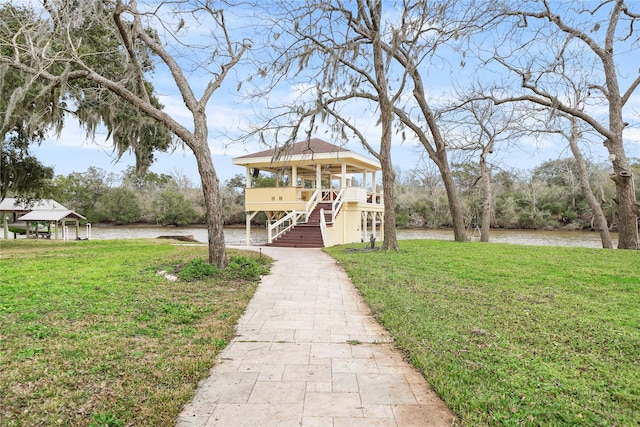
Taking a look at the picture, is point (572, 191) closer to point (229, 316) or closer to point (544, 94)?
point (544, 94)

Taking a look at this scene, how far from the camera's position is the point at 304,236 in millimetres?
16453

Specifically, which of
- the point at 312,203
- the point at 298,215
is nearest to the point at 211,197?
the point at 298,215

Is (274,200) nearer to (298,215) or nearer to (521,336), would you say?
(298,215)

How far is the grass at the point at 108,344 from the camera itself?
2584mm

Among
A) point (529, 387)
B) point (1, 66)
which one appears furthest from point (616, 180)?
point (1, 66)

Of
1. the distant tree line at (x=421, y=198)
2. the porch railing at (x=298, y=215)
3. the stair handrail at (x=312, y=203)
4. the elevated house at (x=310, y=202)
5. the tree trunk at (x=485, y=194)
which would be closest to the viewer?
the tree trunk at (x=485, y=194)

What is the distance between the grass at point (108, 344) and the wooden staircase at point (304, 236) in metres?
8.67

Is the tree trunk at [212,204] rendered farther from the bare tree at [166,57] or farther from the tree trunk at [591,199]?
the tree trunk at [591,199]

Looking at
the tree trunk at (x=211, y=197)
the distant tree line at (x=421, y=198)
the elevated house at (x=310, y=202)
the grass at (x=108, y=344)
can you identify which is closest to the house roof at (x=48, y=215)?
the distant tree line at (x=421, y=198)

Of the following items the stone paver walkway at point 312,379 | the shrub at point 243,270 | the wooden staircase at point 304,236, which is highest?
the wooden staircase at point 304,236

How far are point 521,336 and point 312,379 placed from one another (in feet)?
7.39

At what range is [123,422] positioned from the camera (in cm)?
241

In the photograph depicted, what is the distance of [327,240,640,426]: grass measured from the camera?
2605mm

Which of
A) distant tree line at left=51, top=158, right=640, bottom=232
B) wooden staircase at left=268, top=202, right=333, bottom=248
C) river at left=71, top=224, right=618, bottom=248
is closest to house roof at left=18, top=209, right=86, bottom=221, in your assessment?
distant tree line at left=51, top=158, right=640, bottom=232
